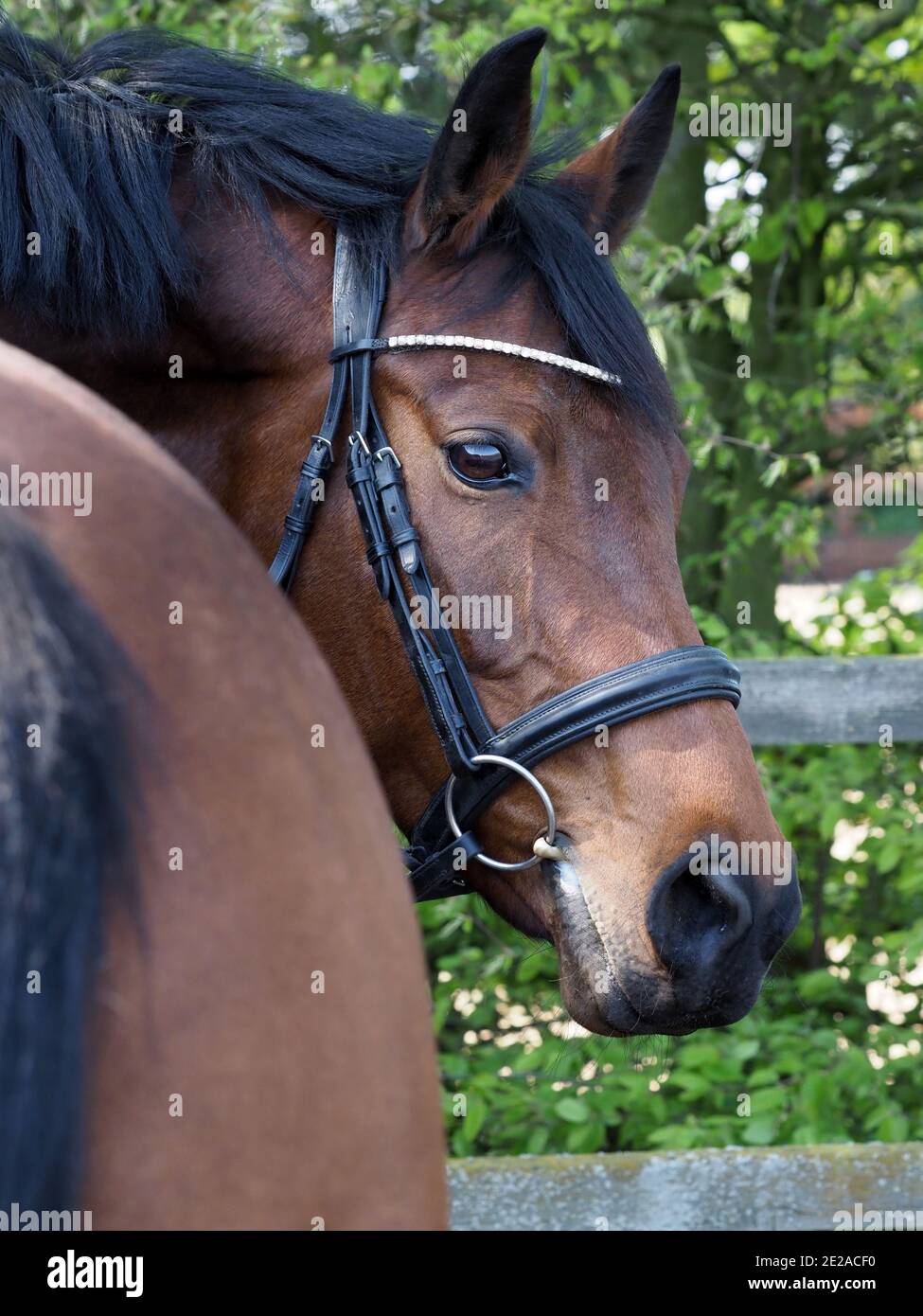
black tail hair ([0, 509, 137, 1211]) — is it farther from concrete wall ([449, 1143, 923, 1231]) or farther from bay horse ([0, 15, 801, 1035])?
concrete wall ([449, 1143, 923, 1231])

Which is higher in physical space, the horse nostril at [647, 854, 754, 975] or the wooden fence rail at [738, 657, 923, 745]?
the wooden fence rail at [738, 657, 923, 745]

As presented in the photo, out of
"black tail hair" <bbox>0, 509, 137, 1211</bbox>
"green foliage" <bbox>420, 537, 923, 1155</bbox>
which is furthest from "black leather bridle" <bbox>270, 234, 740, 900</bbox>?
"green foliage" <bbox>420, 537, 923, 1155</bbox>

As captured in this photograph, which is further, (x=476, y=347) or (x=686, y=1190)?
(x=686, y=1190)

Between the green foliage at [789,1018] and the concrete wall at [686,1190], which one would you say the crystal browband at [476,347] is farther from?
the concrete wall at [686,1190]

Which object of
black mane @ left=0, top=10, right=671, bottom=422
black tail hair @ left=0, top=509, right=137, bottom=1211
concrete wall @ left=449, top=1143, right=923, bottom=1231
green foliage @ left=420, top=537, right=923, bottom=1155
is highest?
black mane @ left=0, top=10, right=671, bottom=422

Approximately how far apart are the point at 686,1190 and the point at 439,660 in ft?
5.67

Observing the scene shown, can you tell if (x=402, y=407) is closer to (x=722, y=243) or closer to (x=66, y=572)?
(x=66, y=572)

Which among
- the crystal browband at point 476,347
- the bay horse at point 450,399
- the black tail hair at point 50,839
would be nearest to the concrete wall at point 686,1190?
the bay horse at point 450,399

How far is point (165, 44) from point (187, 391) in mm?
667

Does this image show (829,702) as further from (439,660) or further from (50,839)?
(50,839)

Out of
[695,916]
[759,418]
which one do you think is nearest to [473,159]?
[695,916]

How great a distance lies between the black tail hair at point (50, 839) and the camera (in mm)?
750

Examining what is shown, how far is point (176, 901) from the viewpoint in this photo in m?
0.81

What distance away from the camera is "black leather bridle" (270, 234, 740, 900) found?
161cm
